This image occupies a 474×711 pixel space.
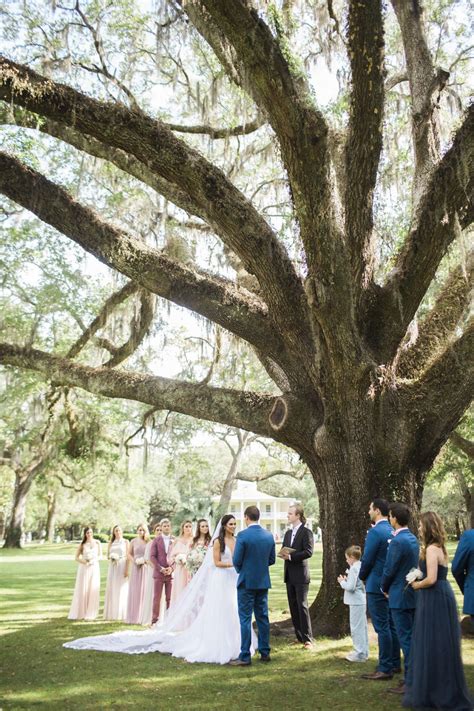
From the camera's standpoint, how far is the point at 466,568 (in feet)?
19.4

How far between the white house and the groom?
2422 inches

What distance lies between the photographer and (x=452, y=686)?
4.80 metres

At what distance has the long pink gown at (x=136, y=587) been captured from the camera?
1062 centimetres

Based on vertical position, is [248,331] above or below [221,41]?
below

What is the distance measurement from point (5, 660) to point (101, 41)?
8.78m

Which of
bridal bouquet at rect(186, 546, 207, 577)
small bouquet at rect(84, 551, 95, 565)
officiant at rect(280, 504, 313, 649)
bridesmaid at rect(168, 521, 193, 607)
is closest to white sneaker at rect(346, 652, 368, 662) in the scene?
officiant at rect(280, 504, 313, 649)

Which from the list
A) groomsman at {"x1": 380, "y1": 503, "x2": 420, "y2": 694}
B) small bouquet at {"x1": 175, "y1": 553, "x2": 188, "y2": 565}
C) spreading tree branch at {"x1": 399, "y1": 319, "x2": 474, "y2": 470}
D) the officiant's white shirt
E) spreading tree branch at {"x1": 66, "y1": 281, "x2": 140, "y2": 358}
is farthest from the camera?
spreading tree branch at {"x1": 66, "y1": 281, "x2": 140, "y2": 358}

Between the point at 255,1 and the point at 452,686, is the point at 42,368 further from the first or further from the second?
the point at 452,686

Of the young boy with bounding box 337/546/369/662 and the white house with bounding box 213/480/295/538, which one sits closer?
the young boy with bounding box 337/546/369/662

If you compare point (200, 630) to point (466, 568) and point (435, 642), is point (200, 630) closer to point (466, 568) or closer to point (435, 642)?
point (466, 568)

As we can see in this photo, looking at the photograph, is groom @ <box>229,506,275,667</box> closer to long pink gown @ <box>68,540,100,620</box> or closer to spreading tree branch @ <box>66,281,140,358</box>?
long pink gown @ <box>68,540,100,620</box>

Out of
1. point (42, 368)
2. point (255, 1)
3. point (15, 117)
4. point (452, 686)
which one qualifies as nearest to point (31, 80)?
point (15, 117)

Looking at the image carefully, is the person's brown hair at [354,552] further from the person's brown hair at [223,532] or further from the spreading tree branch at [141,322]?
the spreading tree branch at [141,322]

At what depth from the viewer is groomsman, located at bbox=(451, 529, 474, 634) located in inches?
229
